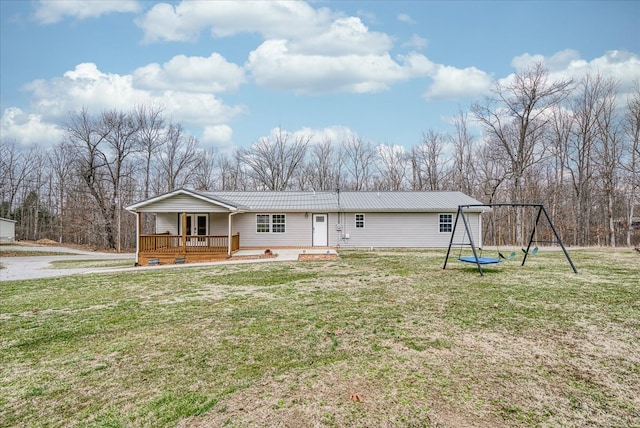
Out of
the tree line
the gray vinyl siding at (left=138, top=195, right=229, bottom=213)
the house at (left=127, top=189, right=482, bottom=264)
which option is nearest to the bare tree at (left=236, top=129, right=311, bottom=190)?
the tree line

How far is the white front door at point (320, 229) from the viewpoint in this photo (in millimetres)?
20500

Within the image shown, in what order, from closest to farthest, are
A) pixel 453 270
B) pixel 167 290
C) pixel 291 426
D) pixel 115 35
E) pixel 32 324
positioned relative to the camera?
pixel 291 426, pixel 32 324, pixel 167 290, pixel 453 270, pixel 115 35

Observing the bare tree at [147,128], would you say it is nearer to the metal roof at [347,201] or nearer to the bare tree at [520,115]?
the metal roof at [347,201]

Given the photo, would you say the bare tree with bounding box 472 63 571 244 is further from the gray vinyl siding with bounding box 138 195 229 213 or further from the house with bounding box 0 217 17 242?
the house with bounding box 0 217 17 242

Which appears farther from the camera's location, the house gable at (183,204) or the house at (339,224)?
the house at (339,224)

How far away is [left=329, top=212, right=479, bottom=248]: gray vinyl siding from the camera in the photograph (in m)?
20.3

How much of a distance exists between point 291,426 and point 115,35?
2061 centimetres

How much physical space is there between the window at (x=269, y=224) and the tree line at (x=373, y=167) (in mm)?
13132

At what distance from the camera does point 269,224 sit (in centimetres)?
2034

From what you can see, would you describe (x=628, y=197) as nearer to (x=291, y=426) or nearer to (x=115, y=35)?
(x=291, y=426)

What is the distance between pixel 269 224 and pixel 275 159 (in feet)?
52.9

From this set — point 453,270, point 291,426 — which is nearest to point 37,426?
point 291,426

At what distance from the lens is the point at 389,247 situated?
20.2 metres

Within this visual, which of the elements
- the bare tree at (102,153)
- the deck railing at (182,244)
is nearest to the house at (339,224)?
the deck railing at (182,244)
